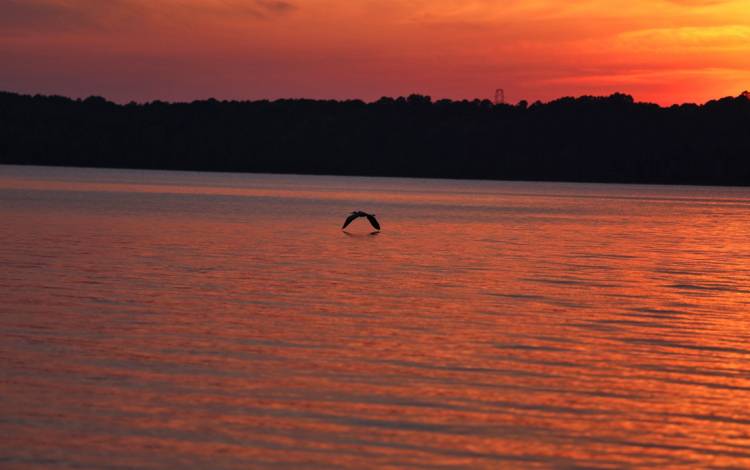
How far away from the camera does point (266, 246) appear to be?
53.1 meters

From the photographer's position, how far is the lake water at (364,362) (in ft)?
50.2

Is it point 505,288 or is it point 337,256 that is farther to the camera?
point 337,256

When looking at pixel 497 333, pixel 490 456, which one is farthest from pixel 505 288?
pixel 490 456

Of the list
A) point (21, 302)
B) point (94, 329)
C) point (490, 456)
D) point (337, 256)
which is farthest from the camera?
point (337, 256)

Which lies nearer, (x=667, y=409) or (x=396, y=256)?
(x=667, y=409)

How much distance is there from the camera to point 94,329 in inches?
965

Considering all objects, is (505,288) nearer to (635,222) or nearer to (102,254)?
(102,254)

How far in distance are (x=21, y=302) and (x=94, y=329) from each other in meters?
4.89

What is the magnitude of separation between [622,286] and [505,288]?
14.9 feet

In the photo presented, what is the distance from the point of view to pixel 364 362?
21344 millimetres

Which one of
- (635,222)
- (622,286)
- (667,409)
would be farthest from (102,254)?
(635,222)

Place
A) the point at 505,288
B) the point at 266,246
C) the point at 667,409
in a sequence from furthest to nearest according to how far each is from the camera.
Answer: the point at 266,246, the point at 505,288, the point at 667,409

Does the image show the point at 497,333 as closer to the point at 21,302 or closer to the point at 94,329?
the point at 94,329

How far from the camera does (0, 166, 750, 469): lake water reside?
15305 millimetres
